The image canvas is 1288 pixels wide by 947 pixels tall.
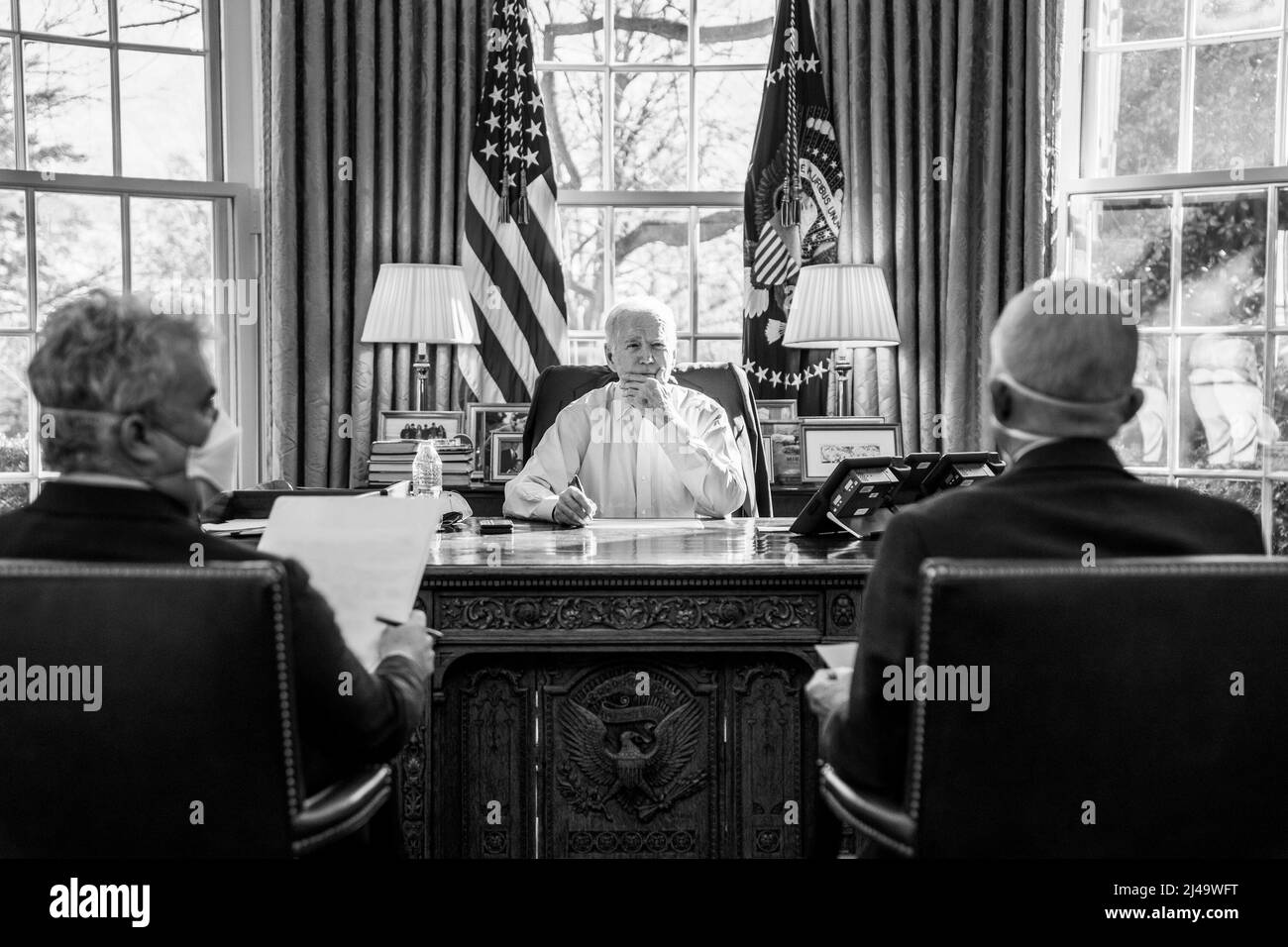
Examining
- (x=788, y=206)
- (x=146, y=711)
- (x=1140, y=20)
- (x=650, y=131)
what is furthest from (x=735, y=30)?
(x=146, y=711)

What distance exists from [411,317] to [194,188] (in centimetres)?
116

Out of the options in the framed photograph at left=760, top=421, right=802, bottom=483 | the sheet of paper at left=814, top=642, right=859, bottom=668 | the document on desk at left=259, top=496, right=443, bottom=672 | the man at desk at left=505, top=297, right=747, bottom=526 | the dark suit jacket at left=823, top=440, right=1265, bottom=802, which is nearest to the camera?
the dark suit jacket at left=823, top=440, right=1265, bottom=802

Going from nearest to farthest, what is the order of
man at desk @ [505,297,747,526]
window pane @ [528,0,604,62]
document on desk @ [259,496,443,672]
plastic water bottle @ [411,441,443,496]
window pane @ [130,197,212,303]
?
document on desk @ [259,496,443,672] → plastic water bottle @ [411,441,443,496] → man at desk @ [505,297,747,526] → window pane @ [130,197,212,303] → window pane @ [528,0,604,62]

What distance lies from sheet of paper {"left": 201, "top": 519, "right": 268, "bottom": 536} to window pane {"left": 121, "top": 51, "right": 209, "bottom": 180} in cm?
252

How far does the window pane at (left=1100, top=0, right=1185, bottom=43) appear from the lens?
4.62 metres

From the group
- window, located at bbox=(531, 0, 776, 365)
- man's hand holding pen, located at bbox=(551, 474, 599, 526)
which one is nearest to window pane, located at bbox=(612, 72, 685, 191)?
window, located at bbox=(531, 0, 776, 365)

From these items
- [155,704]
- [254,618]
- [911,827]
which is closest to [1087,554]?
[911,827]

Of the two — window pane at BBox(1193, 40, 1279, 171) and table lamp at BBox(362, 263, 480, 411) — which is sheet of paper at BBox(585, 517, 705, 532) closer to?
table lamp at BBox(362, 263, 480, 411)

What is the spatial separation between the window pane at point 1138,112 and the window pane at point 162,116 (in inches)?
142

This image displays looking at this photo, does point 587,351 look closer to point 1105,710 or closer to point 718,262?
point 718,262

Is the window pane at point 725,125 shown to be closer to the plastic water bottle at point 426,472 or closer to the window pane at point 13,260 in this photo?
the plastic water bottle at point 426,472

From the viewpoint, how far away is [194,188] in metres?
4.80

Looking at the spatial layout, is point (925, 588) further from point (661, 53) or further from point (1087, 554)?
point (661, 53)

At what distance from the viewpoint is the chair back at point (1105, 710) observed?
1356 millimetres
